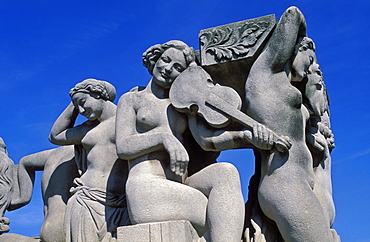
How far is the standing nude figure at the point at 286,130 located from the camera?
6.44 m

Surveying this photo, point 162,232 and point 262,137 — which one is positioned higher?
point 262,137

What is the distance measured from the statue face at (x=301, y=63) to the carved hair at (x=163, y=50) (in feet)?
3.84

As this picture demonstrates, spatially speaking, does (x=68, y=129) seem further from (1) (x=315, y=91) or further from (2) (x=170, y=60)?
(1) (x=315, y=91)

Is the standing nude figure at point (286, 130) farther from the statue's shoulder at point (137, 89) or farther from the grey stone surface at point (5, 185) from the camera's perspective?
the grey stone surface at point (5, 185)

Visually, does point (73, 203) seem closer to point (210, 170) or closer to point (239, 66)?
point (210, 170)

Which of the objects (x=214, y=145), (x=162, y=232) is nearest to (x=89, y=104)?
(x=214, y=145)

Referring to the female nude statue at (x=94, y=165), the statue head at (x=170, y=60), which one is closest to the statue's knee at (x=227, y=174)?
the statue head at (x=170, y=60)

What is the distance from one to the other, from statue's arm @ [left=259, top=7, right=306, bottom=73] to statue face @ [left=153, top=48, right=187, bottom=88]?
99 cm

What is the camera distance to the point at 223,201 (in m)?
6.41

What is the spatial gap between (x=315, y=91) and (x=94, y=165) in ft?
9.06

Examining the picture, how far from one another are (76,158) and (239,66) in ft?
8.27

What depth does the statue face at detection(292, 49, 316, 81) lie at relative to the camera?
22.9ft

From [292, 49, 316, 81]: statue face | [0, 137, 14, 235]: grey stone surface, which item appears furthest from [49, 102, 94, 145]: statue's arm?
[292, 49, 316, 81]: statue face

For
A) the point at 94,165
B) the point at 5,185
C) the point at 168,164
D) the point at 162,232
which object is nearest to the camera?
the point at 162,232
